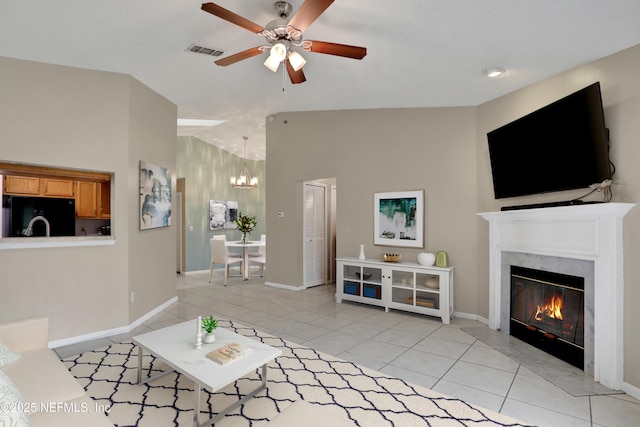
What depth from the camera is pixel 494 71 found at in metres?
3.36

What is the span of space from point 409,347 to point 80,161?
12.9 ft

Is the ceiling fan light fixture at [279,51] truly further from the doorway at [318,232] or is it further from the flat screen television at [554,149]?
the doorway at [318,232]

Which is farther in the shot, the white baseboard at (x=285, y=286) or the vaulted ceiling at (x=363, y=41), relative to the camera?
the white baseboard at (x=285, y=286)

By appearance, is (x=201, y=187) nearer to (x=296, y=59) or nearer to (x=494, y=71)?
(x=296, y=59)

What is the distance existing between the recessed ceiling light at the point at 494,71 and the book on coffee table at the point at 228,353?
132 inches

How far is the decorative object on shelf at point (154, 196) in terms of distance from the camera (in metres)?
4.25

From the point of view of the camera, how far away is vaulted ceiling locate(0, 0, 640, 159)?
8.06 ft

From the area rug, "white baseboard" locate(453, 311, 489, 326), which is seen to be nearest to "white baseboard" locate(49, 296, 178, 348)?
the area rug

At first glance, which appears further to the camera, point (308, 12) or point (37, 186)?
point (37, 186)

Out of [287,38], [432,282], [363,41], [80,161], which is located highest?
[363,41]

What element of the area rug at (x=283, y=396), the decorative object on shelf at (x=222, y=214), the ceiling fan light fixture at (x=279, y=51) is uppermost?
the ceiling fan light fixture at (x=279, y=51)

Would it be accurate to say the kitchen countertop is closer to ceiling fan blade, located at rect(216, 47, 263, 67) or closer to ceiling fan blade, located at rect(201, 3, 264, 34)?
ceiling fan blade, located at rect(216, 47, 263, 67)

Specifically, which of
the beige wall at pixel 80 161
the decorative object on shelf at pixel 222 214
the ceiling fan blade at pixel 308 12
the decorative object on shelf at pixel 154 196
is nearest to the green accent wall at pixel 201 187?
the decorative object on shelf at pixel 222 214

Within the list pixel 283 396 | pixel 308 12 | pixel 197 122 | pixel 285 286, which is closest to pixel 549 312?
pixel 283 396
